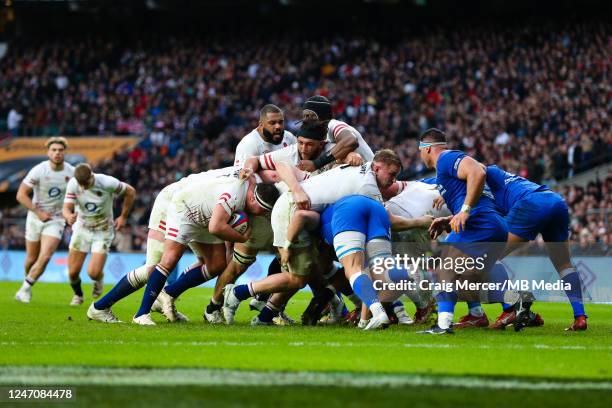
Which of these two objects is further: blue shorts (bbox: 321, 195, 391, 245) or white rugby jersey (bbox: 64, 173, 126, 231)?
white rugby jersey (bbox: 64, 173, 126, 231)

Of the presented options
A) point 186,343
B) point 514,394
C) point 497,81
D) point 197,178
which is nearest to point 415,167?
point 497,81

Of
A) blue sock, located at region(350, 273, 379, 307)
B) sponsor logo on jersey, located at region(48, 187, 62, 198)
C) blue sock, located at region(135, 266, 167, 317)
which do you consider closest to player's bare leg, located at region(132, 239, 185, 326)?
blue sock, located at region(135, 266, 167, 317)

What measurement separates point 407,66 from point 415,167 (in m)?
7.23

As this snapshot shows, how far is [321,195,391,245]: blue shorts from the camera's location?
10266 mm

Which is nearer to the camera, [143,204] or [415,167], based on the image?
[415,167]

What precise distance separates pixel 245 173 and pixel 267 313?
5.18 feet

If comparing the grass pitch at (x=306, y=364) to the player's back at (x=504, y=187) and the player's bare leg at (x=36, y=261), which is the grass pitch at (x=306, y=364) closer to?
the player's back at (x=504, y=187)

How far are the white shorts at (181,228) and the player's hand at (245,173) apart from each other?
32.0 inches

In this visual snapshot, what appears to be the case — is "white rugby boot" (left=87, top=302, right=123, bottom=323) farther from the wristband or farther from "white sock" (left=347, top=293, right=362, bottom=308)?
the wristband

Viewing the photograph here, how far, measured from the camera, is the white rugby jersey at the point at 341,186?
10625mm

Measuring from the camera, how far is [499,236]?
35.1 ft

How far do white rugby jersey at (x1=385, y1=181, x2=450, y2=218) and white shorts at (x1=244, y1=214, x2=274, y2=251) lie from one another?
138 cm

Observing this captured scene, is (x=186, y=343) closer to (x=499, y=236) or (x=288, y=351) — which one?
(x=288, y=351)

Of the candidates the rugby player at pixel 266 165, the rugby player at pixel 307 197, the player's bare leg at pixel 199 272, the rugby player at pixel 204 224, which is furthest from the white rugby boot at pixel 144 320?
the rugby player at pixel 307 197
